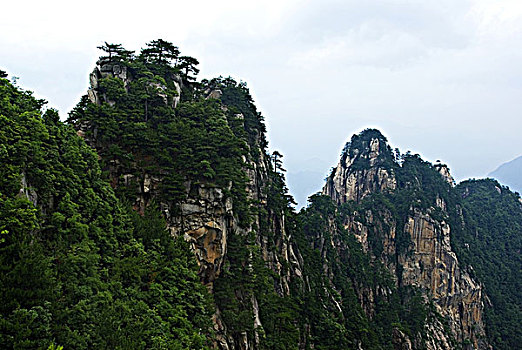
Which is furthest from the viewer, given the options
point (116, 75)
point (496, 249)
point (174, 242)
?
point (496, 249)

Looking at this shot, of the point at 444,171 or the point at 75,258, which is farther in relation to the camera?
the point at 444,171

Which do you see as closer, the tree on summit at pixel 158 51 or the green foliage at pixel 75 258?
the green foliage at pixel 75 258

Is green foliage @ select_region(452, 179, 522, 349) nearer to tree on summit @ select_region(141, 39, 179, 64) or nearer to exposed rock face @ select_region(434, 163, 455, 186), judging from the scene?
exposed rock face @ select_region(434, 163, 455, 186)

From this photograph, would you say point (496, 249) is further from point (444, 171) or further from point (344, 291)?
point (344, 291)

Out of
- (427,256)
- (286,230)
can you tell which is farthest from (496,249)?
(286,230)

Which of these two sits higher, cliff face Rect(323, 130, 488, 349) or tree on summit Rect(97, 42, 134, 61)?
tree on summit Rect(97, 42, 134, 61)

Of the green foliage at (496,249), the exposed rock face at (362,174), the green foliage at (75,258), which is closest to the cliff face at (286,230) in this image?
the exposed rock face at (362,174)

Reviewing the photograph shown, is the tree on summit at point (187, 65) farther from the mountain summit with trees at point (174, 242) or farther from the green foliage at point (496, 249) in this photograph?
the green foliage at point (496, 249)

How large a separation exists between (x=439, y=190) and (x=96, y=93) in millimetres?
67497

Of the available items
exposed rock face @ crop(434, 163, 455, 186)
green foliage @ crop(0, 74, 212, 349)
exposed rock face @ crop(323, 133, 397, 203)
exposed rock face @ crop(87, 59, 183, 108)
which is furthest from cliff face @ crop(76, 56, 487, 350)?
exposed rock face @ crop(434, 163, 455, 186)

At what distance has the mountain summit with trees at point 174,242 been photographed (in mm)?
14969

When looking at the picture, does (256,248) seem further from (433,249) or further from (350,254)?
(433,249)

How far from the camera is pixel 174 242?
79.6 feet

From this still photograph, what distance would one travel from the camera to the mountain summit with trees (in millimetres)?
14969
